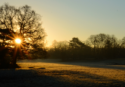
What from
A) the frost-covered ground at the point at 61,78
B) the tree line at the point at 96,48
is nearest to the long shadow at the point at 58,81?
the frost-covered ground at the point at 61,78

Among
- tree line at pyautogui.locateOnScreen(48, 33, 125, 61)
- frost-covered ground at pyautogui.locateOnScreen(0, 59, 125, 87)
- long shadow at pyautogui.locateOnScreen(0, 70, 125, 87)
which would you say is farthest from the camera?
tree line at pyautogui.locateOnScreen(48, 33, 125, 61)

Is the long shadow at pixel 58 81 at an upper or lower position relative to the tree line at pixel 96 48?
lower

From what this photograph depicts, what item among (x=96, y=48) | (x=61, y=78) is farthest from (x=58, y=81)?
(x=96, y=48)

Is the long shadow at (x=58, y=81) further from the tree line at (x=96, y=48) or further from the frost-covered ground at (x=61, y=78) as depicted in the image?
the tree line at (x=96, y=48)

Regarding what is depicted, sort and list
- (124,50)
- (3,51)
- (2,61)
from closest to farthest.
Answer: (3,51), (2,61), (124,50)

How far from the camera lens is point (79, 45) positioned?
8594 centimetres

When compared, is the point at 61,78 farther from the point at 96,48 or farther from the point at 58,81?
the point at 96,48

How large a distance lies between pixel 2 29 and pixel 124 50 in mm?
66787

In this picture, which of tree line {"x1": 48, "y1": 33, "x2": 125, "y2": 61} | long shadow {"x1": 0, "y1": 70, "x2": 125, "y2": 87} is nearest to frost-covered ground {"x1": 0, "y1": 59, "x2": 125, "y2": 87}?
long shadow {"x1": 0, "y1": 70, "x2": 125, "y2": 87}

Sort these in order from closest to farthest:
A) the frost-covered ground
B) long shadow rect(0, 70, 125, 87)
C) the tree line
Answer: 1. long shadow rect(0, 70, 125, 87)
2. the frost-covered ground
3. the tree line

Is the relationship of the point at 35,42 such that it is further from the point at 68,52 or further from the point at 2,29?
the point at 68,52

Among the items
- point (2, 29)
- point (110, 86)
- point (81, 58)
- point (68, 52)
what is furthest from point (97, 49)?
point (110, 86)

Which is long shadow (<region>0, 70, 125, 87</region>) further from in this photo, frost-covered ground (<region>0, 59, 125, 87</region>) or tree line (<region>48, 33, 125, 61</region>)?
tree line (<region>48, 33, 125, 61</region>)

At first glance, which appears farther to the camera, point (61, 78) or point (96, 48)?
point (96, 48)
